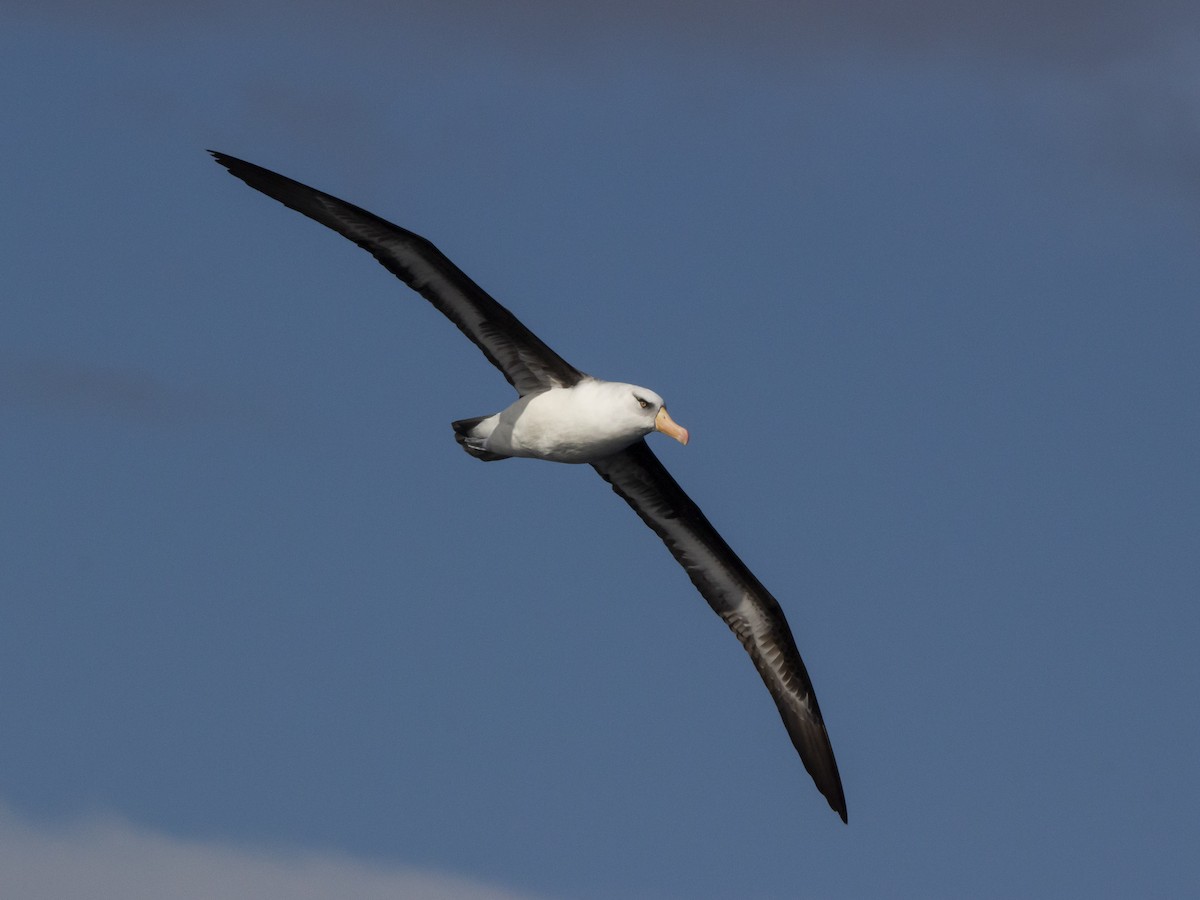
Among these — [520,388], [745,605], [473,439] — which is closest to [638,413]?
[520,388]

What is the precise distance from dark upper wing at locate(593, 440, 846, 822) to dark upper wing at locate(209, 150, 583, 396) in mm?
2237

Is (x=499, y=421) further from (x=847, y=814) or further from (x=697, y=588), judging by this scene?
(x=847, y=814)

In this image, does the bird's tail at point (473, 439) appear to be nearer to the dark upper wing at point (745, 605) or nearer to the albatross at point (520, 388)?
the albatross at point (520, 388)

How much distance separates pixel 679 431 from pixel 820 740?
5.30 meters

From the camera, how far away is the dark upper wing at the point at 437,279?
17047 millimetres

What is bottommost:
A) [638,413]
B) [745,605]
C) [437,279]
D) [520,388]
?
[745,605]

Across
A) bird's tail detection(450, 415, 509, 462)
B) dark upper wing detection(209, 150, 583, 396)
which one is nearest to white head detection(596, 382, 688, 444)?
dark upper wing detection(209, 150, 583, 396)

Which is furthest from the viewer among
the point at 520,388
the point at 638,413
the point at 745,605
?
the point at 745,605

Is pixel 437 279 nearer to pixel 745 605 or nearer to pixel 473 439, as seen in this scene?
pixel 473 439

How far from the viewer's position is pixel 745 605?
20.1 metres

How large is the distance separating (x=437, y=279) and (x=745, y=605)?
18.0 ft

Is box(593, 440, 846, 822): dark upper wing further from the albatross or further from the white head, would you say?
the white head

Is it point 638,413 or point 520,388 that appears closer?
point 638,413

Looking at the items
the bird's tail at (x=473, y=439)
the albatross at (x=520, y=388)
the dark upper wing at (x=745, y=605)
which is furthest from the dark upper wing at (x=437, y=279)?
the dark upper wing at (x=745, y=605)
